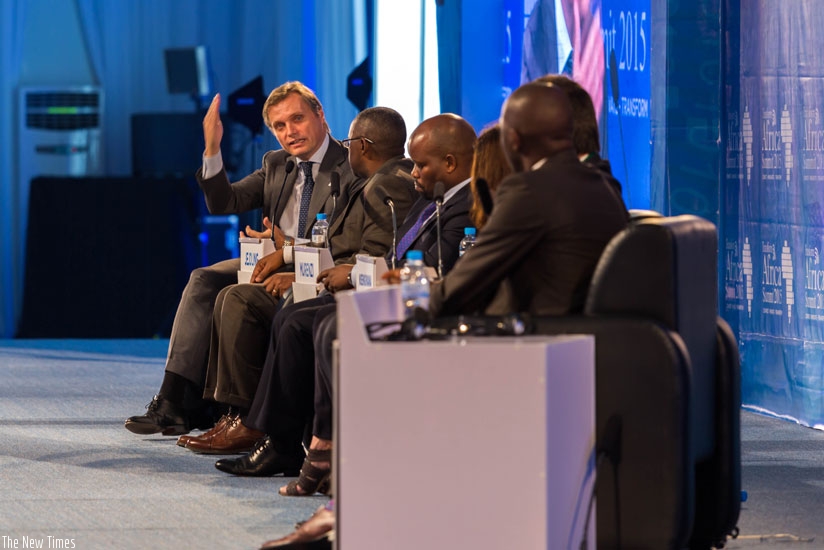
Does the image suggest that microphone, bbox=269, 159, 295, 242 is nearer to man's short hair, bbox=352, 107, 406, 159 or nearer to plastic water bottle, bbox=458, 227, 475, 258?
man's short hair, bbox=352, 107, 406, 159

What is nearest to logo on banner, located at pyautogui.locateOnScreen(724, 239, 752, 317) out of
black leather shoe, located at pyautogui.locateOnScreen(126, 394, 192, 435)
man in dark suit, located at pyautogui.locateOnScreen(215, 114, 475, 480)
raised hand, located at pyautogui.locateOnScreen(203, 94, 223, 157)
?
man in dark suit, located at pyautogui.locateOnScreen(215, 114, 475, 480)

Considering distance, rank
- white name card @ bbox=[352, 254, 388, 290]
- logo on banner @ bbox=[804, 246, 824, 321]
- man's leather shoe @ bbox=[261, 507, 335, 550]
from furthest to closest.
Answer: logo on banner @ bbox=[804, 246, 824, 321] → white name card @ bbox=[352, 254, 388, 290] → man's leather shoe @ bbox=[261, 507, 335, 550]

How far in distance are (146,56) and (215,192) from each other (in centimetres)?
489

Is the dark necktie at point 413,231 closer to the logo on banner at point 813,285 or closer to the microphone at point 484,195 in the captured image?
the microphone at point 484,195

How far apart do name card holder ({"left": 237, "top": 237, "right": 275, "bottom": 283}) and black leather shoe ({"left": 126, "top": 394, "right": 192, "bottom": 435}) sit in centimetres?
53

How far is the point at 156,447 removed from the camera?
15.8ft

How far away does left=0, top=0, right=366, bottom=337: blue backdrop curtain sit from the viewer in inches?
366

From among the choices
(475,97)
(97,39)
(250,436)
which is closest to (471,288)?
(250,436)

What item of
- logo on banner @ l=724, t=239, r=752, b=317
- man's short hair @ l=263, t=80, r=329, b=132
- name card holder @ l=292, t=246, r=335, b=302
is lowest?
logo on banner @ l=724, t=239, r=752, b=317

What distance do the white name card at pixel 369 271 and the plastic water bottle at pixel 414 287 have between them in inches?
19.2

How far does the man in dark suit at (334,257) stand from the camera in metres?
4.41

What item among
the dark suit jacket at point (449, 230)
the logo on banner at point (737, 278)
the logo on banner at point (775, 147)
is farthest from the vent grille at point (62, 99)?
the dark suit jacket at point (449, 230)

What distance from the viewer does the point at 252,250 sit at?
4766 mm

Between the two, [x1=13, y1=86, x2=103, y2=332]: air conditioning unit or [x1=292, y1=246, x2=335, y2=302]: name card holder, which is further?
[x1=13, y1=86, x2=103, y2=332]: air conditioning unit
